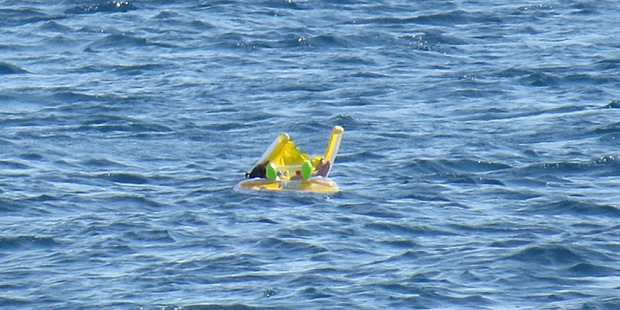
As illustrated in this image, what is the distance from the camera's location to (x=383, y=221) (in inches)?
747

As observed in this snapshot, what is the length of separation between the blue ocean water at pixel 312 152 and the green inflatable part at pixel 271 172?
0.28 metres

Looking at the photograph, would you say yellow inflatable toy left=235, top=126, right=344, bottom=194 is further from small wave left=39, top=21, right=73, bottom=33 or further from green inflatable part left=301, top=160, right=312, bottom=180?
small wave left=39, top=21, right=73, bottom=33

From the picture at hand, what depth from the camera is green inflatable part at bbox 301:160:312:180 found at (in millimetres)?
19578

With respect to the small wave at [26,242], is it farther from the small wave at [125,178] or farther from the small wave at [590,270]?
the small wave at [590,270]

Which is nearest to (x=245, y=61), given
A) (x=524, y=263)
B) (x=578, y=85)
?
(x=578, y=85)

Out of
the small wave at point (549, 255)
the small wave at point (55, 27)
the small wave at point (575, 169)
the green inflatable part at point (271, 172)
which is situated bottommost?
the small wave at point (575, 169)

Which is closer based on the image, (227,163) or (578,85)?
(227,163)

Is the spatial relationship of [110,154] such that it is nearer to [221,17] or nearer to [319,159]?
[319,159]

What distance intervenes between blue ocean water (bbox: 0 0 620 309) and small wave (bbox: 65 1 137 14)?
0.06 m

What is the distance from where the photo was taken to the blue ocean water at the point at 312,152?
55.2ft

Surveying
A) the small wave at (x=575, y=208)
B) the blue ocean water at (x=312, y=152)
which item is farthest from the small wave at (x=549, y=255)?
the small wave at (x=575, y=208)

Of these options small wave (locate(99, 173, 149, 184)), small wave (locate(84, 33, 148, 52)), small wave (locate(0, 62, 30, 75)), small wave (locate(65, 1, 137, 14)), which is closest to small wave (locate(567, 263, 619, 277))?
small wave (locate(99, 173, 149, 184))

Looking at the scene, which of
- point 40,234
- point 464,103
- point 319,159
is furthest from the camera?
point 464,103

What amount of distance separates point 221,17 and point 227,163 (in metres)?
11.9
